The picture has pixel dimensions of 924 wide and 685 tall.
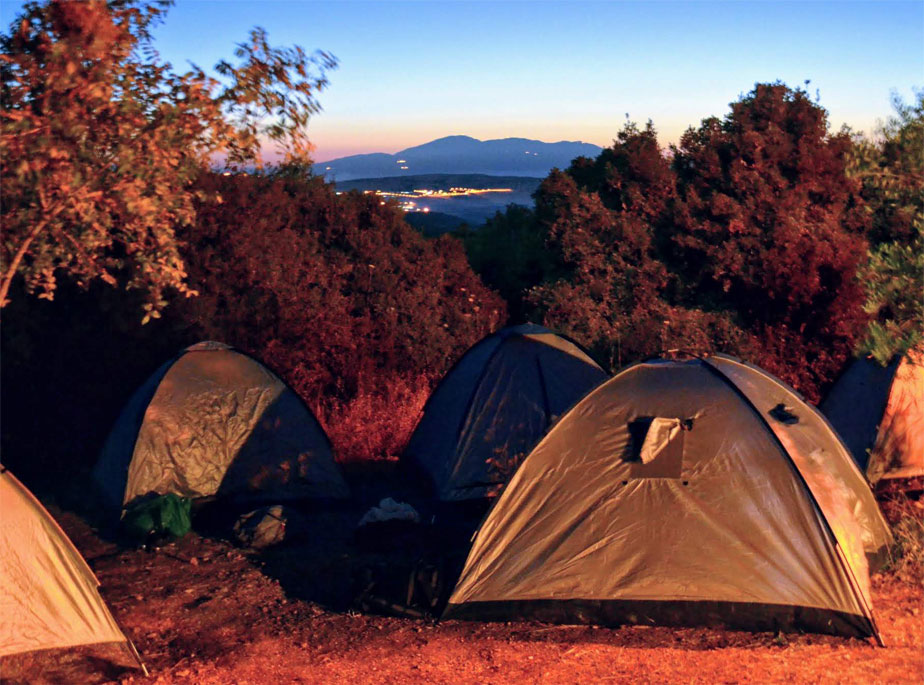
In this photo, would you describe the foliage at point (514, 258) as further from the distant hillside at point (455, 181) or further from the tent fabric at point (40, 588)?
the distant hillside at point (455, 181)

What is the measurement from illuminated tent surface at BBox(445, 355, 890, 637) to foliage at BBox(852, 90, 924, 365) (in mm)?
1160

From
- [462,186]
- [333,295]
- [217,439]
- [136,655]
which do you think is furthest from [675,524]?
[462,186]

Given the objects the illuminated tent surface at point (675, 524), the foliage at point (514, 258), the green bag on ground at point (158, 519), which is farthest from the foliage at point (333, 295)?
the illuminated tent surface at point (675, 524)

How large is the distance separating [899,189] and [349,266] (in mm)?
9831

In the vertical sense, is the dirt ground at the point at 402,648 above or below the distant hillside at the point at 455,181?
below

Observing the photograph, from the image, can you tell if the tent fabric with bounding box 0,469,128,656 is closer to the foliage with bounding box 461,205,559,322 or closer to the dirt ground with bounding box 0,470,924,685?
the dirt ground with bounding box 0,470,924,685

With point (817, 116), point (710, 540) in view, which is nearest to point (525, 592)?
point (710, 540)

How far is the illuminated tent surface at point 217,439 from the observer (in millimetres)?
10383

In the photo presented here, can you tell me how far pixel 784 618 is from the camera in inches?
280

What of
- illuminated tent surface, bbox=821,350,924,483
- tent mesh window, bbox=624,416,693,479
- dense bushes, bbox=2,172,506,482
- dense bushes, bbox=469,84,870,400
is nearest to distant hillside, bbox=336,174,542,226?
dense bushes, bbox=469,84,870,400

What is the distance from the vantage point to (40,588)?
21.5ft

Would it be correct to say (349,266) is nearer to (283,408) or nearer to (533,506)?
(283,408)

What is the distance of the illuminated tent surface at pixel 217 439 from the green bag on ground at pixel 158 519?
62 cm

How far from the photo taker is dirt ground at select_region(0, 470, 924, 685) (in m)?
6.41
